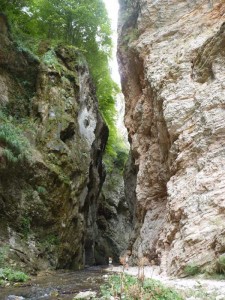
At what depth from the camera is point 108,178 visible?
34.2 metres

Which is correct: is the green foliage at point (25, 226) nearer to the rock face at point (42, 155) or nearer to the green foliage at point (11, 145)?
the rock face at point (42, 155)

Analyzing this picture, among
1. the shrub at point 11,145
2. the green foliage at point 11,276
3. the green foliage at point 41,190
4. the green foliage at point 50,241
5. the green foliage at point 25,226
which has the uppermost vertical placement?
the shrub at point 11,145

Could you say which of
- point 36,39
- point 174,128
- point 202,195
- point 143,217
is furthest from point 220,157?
point 36,39

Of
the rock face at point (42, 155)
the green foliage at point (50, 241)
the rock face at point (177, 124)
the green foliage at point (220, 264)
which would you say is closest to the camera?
the green foliage at point (220, 264)

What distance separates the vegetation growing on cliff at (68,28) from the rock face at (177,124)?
2074 millimetres

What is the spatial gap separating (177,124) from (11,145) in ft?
21.6

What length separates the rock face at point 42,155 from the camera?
12.7 meters

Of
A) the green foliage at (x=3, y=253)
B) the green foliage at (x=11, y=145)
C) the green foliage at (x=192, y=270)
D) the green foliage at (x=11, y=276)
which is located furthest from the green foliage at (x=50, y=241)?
the green foliage at (x=192, y=270)

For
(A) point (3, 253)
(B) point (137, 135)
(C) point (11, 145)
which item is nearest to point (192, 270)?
(A) point (3, 253)

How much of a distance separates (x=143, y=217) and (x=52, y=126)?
6.70 meters

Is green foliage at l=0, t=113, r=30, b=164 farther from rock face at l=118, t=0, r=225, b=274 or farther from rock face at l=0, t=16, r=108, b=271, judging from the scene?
rock face at l=118, t=0, r=225, b=274

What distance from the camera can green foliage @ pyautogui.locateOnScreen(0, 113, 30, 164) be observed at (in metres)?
12.5

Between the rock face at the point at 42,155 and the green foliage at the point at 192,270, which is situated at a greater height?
the rock face at the point at 42,155

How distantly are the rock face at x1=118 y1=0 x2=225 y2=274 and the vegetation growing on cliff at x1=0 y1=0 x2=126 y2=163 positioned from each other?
207 centimetres
